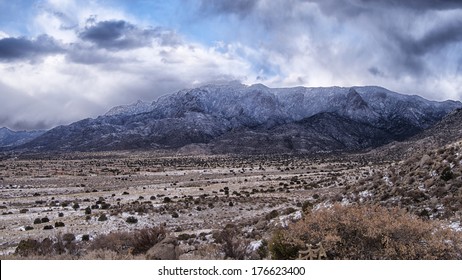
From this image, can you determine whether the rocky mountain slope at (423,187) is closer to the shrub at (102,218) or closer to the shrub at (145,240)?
the shrub at (145,240)

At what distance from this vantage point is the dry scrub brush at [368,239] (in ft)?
35.4

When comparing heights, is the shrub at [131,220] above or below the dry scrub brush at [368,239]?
below

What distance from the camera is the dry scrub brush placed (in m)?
10.8

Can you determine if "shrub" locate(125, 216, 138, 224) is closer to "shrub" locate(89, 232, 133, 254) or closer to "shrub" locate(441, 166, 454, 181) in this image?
"shrub" locate(89, 232, 133, 254)

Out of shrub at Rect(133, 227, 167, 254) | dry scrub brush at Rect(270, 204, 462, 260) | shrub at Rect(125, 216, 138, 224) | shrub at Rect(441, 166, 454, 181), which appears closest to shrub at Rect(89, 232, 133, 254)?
shrub at Rect(133, 227, 167, 254)

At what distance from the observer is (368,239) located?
11172mm

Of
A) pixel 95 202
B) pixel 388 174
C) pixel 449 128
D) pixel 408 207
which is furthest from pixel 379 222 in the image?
pixel 449 128

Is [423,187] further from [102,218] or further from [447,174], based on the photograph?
[102,218]

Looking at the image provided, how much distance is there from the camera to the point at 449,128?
127062 mm

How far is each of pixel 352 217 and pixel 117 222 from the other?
2001cm

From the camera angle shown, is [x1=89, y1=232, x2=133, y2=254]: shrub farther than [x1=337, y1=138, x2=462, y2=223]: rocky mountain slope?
No

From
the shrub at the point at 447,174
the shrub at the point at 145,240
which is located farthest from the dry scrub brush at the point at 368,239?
the shrub at the point at 447,174

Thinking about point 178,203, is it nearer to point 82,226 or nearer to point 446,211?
point 82,226

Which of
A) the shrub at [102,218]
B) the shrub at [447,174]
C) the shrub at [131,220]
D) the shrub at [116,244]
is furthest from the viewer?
the shrub at [102,218]
